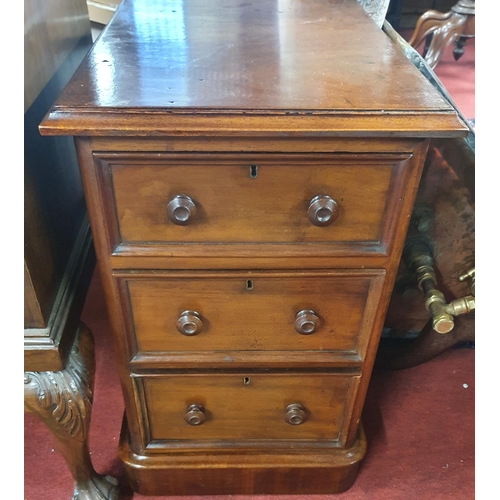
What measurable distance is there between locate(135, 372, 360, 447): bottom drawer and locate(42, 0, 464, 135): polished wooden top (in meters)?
0.43

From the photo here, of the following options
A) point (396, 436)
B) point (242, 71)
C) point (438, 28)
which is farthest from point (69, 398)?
point (438, 28)

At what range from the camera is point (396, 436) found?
109 cm

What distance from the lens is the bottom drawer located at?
2.64 feet

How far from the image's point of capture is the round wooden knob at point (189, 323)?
0.71 metres

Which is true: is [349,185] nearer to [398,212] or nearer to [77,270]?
[398,212]

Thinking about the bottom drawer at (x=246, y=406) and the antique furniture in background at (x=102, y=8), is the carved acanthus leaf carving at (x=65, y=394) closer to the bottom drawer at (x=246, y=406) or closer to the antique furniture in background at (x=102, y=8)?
the bottom drawer at (x=246, y=406)

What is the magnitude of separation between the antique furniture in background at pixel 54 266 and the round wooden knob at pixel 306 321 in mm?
339

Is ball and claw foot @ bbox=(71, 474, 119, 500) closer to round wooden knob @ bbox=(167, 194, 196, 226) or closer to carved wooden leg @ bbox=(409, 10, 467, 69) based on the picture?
round wooden knob @ bbox=(167, 194, 196, 226)

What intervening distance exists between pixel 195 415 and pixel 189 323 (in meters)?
0.22

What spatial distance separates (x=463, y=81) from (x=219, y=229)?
1989mm

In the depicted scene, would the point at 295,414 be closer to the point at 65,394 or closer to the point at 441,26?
the point at 65,394

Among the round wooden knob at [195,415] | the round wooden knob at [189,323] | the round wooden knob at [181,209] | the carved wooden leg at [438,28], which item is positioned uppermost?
the round wooden knob at [181,209]

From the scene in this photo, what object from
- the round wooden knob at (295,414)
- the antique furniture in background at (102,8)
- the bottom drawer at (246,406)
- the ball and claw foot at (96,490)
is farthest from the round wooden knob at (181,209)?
the antique furniture in background at (102,8)

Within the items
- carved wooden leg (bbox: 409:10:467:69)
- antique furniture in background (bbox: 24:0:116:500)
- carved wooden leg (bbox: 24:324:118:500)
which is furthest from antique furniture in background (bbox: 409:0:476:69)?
carved wooden leg (bbox: 24:324:118:500)
